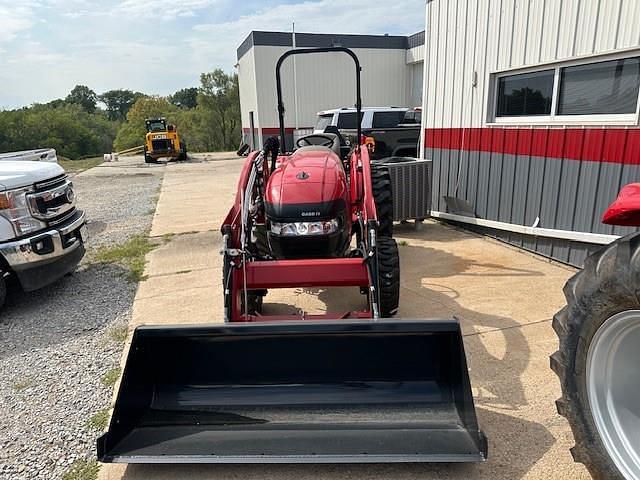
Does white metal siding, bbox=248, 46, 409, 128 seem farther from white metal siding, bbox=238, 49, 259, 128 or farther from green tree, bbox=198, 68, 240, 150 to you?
green tree, bbox=198, 68, 240, 150

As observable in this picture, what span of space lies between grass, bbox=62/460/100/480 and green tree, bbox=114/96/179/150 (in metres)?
50.9

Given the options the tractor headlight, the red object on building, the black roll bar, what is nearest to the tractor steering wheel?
the black roll bar

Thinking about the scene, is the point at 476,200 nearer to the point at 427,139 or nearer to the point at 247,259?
the point at 427,139

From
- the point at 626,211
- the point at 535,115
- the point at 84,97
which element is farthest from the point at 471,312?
the point at 84,97

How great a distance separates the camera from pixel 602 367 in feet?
6.70

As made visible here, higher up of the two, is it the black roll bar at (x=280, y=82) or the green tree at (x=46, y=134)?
the black roll bar at (x=280, y=82)

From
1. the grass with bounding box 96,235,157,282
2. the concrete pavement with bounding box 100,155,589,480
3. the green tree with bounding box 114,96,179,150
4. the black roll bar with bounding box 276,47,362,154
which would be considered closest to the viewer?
the concrete pavement with bounding box 100,155,589,480

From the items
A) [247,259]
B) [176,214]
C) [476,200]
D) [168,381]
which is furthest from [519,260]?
→ [176,214]

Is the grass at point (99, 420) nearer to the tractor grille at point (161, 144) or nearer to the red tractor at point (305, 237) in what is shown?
the red tractor at point (305, 237)

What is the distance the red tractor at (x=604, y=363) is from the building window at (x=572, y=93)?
3.08m

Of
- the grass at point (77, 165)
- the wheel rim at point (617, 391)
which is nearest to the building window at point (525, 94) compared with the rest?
the wheel rim at point (617, 391)

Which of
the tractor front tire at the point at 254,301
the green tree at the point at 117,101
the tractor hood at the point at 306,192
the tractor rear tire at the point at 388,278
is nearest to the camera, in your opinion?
the tractor hood at the point at 306,192

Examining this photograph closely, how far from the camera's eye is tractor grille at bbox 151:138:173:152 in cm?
2412

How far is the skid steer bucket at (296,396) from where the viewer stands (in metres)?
2.32
